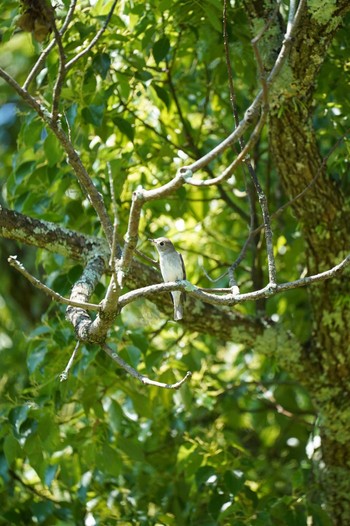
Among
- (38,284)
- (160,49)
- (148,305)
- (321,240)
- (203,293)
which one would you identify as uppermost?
(160,49)

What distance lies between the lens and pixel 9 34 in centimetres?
349

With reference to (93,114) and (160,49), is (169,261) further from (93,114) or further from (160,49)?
(160,49)

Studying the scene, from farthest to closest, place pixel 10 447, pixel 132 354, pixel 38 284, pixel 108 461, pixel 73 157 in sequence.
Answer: pixel 108 461
pixel 132 354
pixel 10 447
pixel 73 157
pixel 38 284

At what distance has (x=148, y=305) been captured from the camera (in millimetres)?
4145

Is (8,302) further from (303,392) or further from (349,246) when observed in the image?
(349,246)

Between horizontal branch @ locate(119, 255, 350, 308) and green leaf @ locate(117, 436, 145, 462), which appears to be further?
green leaf @ locate(117, 436, 145, 462)

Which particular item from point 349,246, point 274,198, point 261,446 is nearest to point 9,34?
point 349,246

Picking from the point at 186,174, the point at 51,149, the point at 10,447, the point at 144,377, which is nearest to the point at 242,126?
the point at 186,174

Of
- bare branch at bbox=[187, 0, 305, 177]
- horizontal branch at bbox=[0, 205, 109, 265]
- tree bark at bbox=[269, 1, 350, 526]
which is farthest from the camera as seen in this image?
tree bark at bbox=[269, 1, 350, 526]

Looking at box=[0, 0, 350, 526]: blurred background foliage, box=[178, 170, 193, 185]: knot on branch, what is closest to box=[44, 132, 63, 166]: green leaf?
box=[0, 0, 350, 526]: blurred background foliage

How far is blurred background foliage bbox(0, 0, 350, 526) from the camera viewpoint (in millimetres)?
3922

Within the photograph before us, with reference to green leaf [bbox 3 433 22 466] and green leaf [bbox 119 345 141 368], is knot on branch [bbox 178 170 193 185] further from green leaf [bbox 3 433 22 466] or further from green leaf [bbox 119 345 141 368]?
green leaf [bbox 3 433 22 466]

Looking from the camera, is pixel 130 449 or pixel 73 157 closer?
pixel 73 157

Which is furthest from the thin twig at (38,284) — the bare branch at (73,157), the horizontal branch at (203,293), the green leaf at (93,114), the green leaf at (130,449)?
the green leaf at (130,449)
